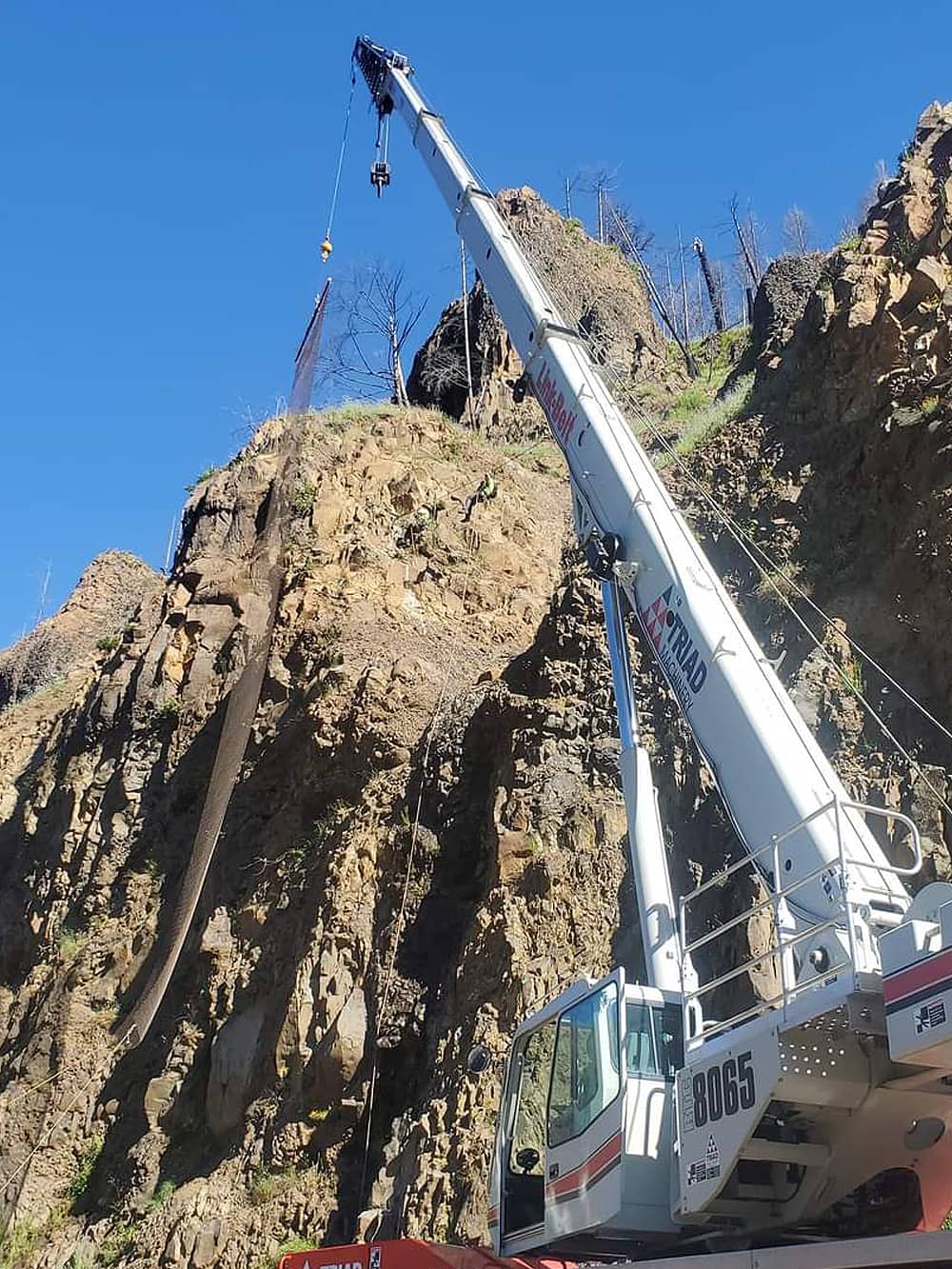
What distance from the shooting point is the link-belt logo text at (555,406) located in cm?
1353

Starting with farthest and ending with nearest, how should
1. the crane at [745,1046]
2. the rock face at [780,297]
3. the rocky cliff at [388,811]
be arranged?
the rock face at [780,297], the rocky cliff at [388,811], the crane at [745,1046]

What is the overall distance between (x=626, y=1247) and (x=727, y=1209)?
1.26 meters

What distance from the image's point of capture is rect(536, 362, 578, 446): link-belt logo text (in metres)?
13.5

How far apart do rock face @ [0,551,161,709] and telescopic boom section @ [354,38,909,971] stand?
110 ft

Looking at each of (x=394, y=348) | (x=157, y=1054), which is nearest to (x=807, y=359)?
(x=157, y=1054)

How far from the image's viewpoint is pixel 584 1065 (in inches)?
353

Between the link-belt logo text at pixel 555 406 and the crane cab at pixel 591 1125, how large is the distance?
6.48 m

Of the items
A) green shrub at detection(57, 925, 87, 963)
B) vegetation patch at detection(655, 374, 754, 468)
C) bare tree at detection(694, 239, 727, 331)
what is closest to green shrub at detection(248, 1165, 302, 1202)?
green shrub at detection(57, 925, 87, 963)

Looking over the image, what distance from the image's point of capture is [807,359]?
2144 cm

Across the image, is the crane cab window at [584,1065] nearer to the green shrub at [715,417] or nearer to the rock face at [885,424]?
the rock face at [885,424]

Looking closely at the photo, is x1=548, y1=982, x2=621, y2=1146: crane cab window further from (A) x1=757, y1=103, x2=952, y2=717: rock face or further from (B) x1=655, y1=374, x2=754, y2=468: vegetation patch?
(B) x1=655, y1=374, x2=754, y2=468: vegetation patch

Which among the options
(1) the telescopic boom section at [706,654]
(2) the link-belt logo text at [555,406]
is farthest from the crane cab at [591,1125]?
(2) the link-belt logo text at [555,406]

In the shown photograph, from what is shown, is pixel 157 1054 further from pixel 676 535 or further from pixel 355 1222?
pixel 676 535

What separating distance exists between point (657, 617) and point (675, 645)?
561 millimetres
